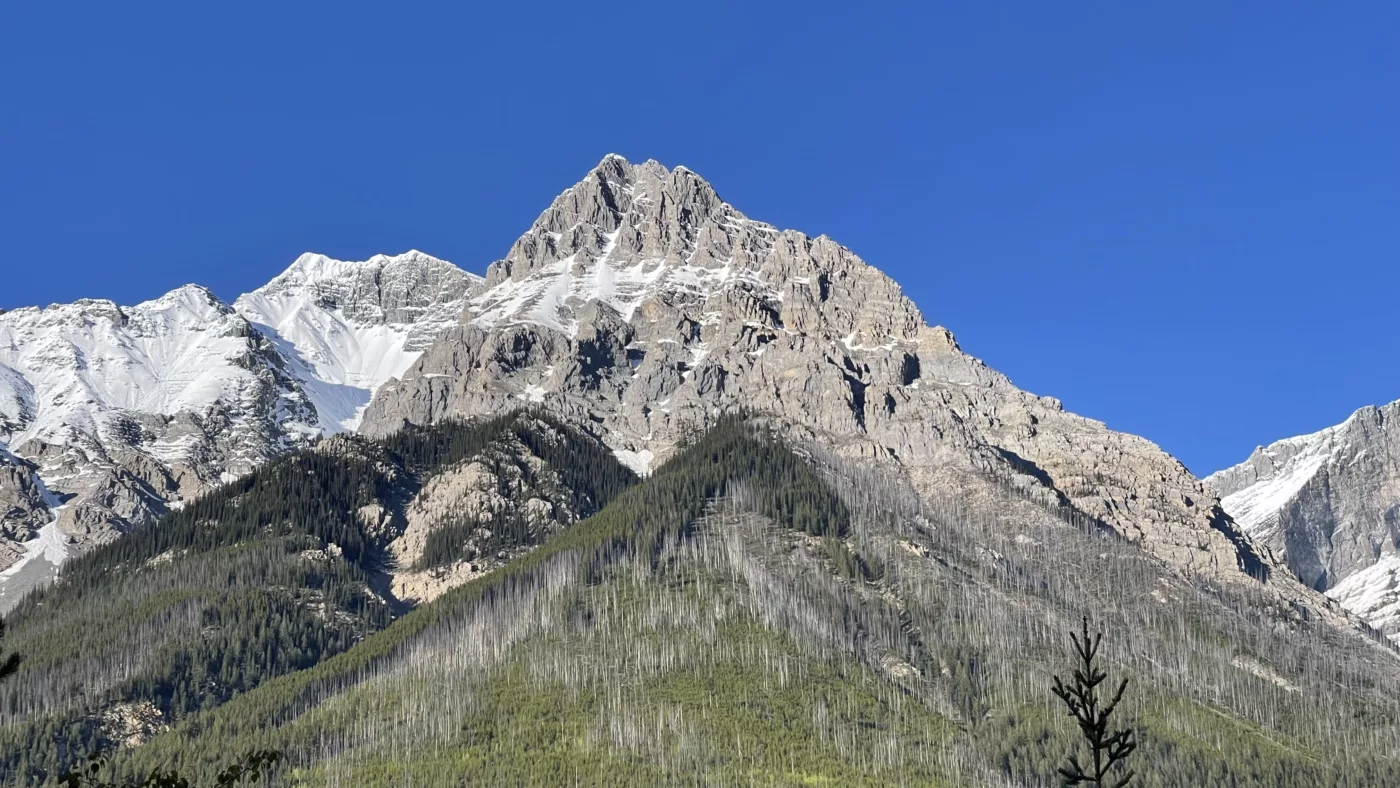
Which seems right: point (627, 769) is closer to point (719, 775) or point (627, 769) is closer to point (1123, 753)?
point (719, 775)

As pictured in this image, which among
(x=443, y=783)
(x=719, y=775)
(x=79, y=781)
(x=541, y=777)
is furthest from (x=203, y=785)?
(x=79, y=781)

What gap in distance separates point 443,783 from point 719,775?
36976mm

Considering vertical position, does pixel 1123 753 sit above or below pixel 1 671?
below

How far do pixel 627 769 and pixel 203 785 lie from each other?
5733cm

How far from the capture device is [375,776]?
19838 cm

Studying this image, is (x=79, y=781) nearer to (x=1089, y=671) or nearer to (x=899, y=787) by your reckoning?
(x=1089, y=671)

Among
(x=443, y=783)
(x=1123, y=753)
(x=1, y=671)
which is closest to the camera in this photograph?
(x=1123, y=753)

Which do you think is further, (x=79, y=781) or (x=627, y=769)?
(x=627, y=769)

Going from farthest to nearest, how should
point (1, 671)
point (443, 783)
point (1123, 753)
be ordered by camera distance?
1. point (443, 783)
2. point (1, 671)
3. point (1123, 753)

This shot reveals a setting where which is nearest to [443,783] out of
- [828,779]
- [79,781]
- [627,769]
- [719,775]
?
[627,769]

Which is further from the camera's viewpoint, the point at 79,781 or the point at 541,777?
the point at 541,777

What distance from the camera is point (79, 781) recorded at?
99.0ft

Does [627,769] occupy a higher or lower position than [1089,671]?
higher

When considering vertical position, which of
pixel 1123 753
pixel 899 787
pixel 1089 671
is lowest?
pixel 1123 753
